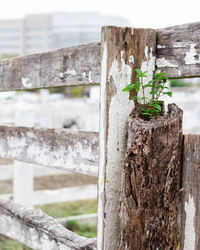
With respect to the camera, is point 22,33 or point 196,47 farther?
point 22,33

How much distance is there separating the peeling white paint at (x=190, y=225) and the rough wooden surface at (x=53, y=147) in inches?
16.9

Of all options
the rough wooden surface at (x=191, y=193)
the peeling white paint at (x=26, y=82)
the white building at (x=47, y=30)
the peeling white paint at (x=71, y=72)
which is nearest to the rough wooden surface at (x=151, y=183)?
the rough wooden surface at (x=191, y=193)

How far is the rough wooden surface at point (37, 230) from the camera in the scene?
164 centimetres

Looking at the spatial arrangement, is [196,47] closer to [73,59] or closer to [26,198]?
[73,59]

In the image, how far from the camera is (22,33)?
11844cm

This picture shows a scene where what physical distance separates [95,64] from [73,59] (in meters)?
0.15

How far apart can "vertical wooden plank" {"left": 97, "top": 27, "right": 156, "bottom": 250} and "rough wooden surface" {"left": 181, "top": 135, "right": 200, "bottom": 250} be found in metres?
0.23

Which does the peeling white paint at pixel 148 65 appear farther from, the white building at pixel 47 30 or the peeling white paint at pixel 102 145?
the white building at pixel 47 30

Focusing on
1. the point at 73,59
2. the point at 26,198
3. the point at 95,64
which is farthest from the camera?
the point at 26,198

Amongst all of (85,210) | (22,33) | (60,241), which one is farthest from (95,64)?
(22,33)

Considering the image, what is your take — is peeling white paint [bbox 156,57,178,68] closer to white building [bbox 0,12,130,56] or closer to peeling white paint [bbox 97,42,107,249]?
peeling white paint [bbox 97,42,107,249]

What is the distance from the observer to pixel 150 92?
4.26 ft

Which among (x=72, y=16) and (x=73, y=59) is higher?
(x=72, y=16)

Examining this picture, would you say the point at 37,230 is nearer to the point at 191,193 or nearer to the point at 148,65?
the point at 191,193
